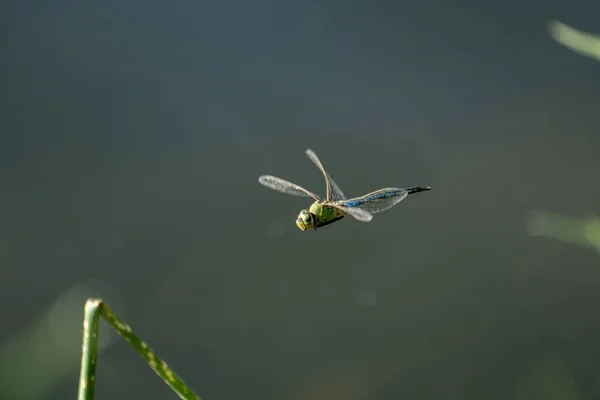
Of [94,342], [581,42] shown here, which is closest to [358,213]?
[581,42]

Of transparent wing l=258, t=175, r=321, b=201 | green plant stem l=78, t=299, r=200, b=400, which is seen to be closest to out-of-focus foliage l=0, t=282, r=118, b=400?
transparent wing l=258, t=175, r=321, b=201

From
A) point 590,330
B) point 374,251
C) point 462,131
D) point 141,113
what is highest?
point 141,113

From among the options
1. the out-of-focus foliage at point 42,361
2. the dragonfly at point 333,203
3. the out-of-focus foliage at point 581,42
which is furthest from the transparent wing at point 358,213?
the out-of-focus foliage at point 42,361

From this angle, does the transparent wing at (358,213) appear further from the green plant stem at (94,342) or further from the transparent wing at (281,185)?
the green plant stem at (94,342)

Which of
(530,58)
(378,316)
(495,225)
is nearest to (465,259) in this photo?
(495,225)

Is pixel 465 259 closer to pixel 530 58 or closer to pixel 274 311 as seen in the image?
pixel 274 311

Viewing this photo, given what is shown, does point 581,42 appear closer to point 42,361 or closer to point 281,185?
point 281,185

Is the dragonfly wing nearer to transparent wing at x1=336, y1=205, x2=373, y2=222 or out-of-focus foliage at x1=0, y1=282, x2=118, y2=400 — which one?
transparent wing at x1=336, y1=205, x2=373, y2=222
